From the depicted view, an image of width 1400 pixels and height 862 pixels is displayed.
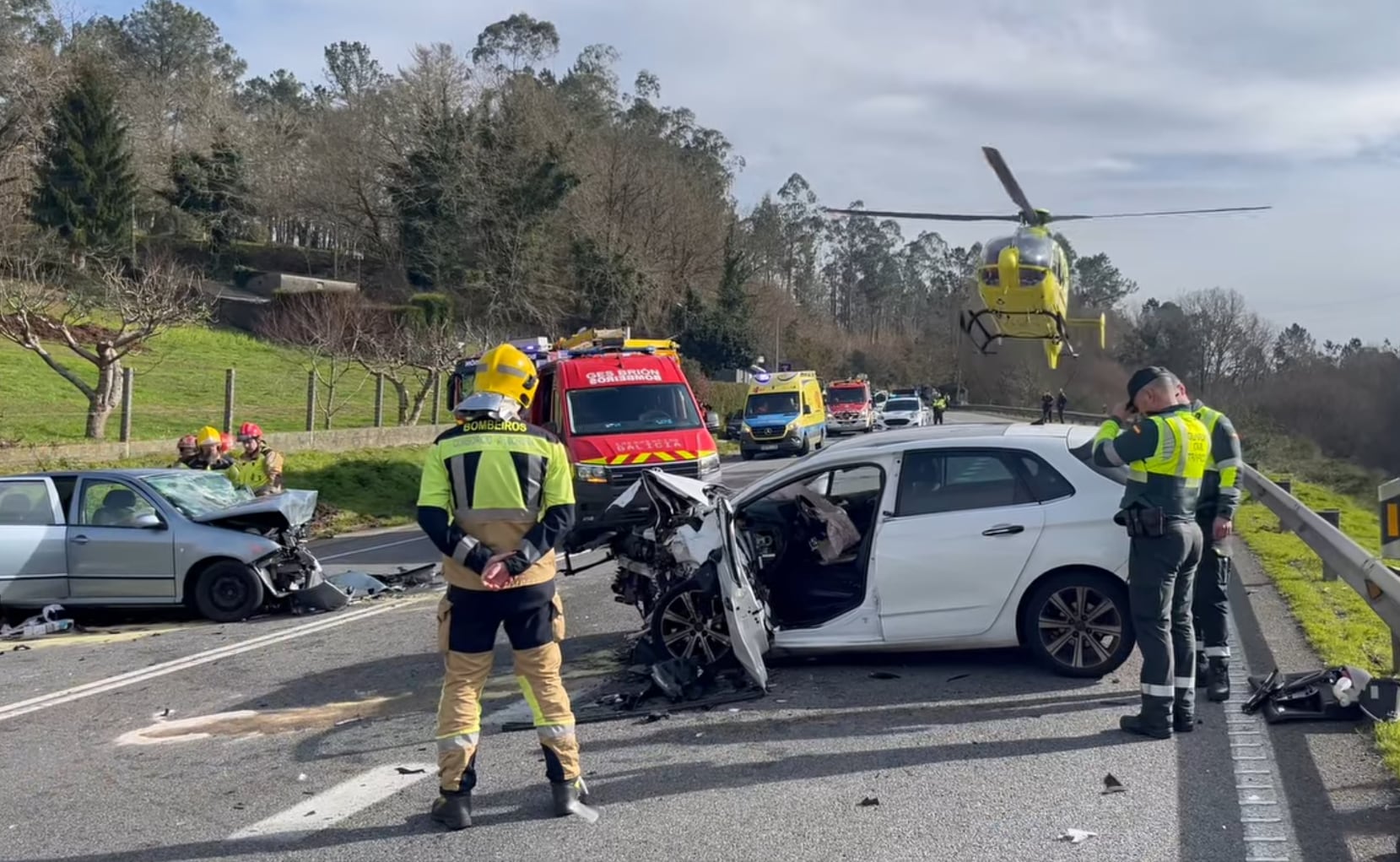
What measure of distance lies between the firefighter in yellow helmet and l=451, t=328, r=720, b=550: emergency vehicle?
334 inches

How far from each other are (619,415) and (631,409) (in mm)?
203

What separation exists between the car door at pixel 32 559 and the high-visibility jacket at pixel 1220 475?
943 cm

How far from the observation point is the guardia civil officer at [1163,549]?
5918mm

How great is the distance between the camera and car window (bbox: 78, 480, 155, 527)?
10.8m

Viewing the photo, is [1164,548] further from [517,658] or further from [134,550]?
[134,550]

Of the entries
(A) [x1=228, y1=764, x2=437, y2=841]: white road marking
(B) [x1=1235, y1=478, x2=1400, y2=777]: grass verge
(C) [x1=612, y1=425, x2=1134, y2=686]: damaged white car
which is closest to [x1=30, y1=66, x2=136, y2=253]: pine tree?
(B) [x1=1235, y1=478, x2=1400, y2=777]: grass verge

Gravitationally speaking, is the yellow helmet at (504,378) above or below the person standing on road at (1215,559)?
above

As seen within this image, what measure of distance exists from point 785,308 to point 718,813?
71.5 meters

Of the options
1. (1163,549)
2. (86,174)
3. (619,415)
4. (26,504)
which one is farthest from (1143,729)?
(86,174)

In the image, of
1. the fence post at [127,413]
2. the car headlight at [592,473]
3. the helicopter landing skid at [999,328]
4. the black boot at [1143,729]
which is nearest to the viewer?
the black boot at [1143,729]

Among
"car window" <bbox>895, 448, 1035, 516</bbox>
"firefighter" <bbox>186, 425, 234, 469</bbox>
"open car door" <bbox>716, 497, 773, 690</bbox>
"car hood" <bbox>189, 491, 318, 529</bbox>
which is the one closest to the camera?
"open car door" <bbox>716, 497, 773, 690</bbox>

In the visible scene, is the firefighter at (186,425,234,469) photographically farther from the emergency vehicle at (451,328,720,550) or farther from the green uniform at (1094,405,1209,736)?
the green uniform at (1094,405,1209,736)

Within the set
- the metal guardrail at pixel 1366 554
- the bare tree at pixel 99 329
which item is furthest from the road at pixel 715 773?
the bare tree at pixel 99 329

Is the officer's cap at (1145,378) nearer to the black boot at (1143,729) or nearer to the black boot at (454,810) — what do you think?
the black boot at (1143,729)
